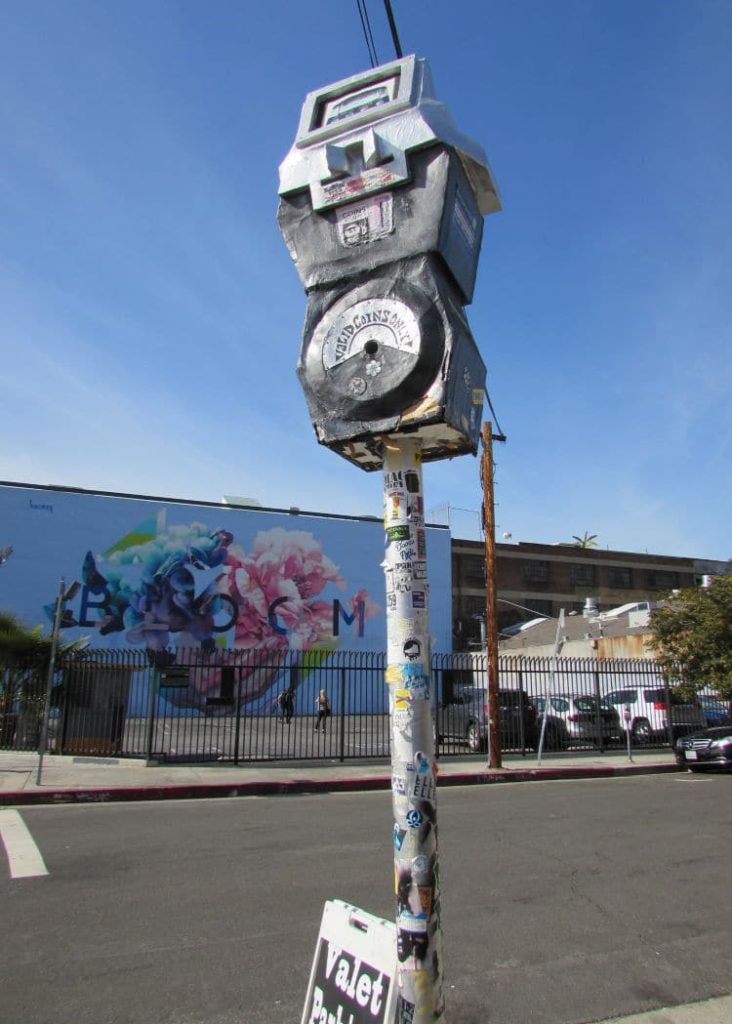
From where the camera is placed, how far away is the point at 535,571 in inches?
2283

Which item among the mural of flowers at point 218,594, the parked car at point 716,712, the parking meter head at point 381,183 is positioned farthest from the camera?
the mural of flowers at point 218,594

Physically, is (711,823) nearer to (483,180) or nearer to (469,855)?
(469,855)

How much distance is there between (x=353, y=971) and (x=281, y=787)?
10.8m

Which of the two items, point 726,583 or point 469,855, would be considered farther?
point 726,583

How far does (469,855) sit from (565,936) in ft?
8.13

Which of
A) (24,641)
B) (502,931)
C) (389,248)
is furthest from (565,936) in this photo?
(24,641)

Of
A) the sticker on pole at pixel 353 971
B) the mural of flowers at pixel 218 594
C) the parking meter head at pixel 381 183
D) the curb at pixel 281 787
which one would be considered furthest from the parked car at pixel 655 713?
the parking meter head at pixel 381 183

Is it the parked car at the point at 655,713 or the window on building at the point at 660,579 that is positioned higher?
the window on building at the point at 660,579

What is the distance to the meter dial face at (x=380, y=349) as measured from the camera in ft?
9.37

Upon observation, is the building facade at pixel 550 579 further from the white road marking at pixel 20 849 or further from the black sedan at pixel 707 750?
the white road marking at pixel 20 849

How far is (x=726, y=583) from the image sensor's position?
19375 millimetres

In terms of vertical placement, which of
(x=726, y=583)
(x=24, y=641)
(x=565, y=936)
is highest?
(x=726, y=583)

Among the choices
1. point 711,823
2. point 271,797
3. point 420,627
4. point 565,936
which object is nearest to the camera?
point 420,627

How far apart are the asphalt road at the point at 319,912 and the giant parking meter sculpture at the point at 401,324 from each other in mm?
2143
